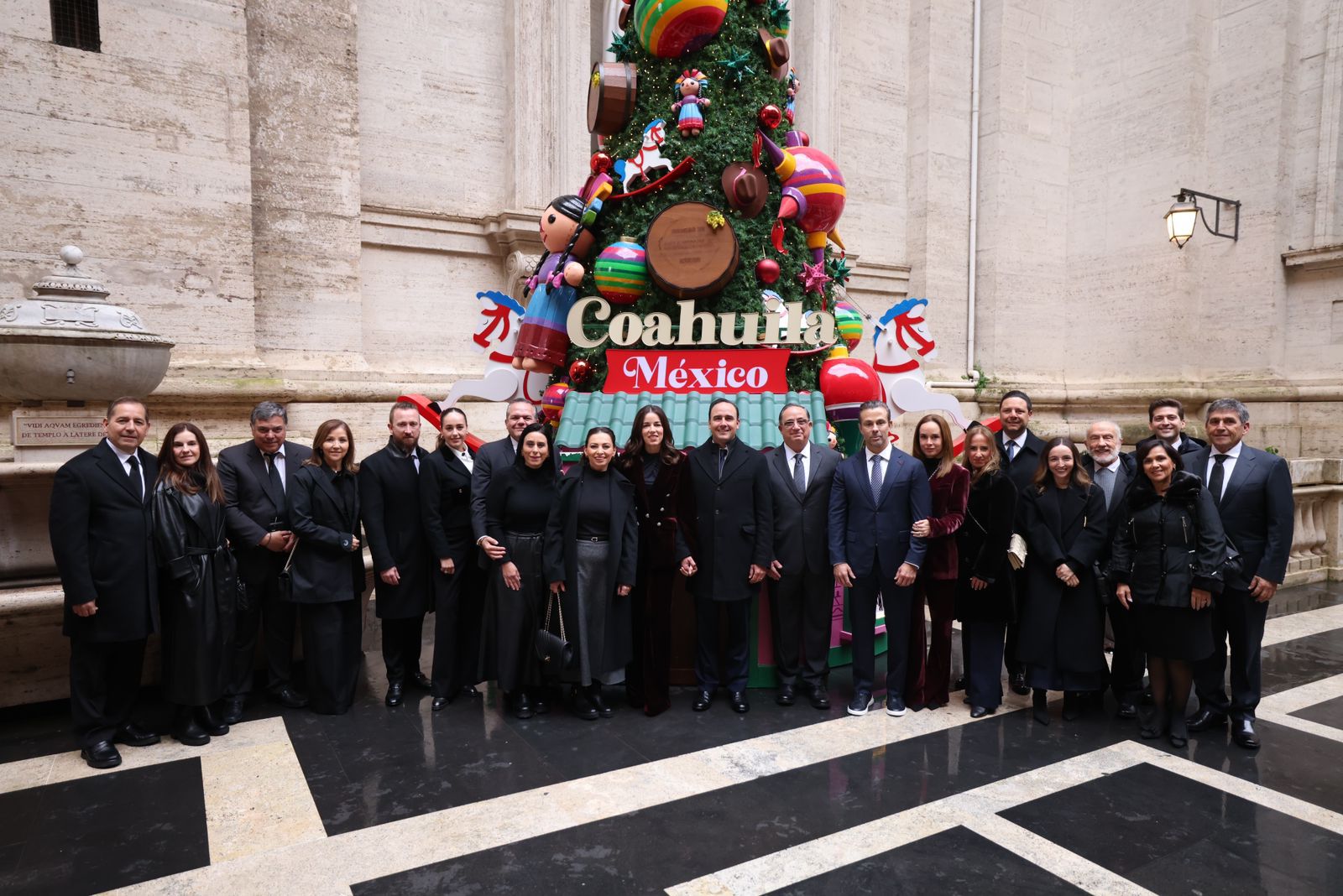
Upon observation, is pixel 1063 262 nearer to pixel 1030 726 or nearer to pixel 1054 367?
pixel 1054 367

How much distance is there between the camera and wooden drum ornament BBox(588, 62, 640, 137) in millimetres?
6066

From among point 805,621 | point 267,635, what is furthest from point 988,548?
point 267,635

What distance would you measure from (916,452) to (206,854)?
4.30 metres

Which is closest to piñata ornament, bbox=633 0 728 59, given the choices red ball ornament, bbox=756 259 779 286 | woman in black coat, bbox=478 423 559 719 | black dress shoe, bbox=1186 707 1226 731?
red ball ornament, bbox=756 259 779 286

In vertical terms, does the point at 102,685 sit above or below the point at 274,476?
below

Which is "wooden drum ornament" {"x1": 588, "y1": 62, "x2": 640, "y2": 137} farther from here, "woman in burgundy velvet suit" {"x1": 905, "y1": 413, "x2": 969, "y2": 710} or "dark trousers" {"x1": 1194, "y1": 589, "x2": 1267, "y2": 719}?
"dark trousers" {"x1": 1194, "y1": 589, "x2": 1267, "y2": 719}

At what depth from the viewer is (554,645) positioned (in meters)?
4.40

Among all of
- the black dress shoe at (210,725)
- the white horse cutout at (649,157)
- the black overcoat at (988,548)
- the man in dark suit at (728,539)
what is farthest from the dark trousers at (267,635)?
the black overcoat at (988,548)

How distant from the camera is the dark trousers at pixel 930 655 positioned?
189 inches

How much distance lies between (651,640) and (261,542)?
7.82 ft

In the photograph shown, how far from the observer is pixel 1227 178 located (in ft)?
38.2

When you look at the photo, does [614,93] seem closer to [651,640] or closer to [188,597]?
[651,640]

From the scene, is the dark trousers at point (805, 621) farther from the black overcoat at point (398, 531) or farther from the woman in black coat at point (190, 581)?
the woman in black coat at point (190, 581)

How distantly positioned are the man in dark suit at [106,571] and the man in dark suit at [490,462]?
1688 millimetres
